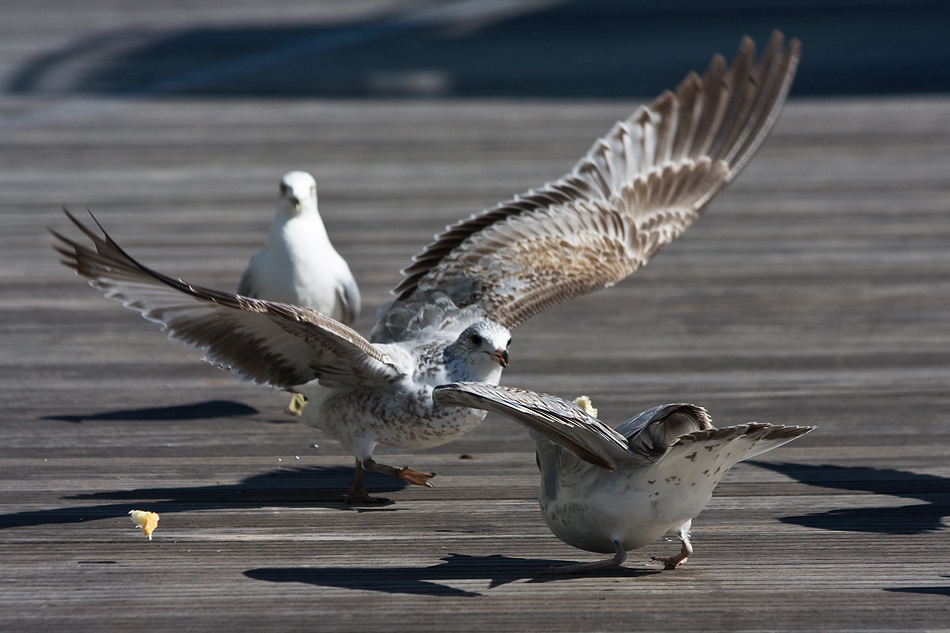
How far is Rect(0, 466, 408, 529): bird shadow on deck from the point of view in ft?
12.1

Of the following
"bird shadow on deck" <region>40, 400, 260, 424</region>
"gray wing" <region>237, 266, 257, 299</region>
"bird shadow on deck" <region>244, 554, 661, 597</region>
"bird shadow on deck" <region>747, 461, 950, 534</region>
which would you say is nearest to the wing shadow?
"bird shadow on deck" <region>747, 461, 950, 534</region>

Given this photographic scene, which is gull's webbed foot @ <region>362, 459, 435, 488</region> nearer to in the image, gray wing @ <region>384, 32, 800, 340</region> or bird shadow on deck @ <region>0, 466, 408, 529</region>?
bird shadow on deck @ <region>0, 466, 408, 529</region>

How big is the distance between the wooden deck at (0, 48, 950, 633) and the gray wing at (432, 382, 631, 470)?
1.24 ft

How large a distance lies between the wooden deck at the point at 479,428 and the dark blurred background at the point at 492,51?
352 cm

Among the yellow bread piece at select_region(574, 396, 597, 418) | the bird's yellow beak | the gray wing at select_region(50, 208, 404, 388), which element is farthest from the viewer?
the yellow bread piece at select_region(574, 396, 597, 418)

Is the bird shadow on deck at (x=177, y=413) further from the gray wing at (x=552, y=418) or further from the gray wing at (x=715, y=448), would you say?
the gray wing at (x=715, y=448)

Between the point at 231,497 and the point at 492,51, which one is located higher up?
the point at 492,51

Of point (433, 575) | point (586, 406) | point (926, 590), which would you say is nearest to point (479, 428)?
point (586, 406)

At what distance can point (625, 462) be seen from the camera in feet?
10.1

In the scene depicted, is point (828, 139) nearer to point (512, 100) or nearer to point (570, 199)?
point (512, 100)

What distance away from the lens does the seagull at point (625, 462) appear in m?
2.92

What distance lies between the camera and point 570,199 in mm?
5098

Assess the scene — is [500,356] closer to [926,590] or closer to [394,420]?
[394,420]

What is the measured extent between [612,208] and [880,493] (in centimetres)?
181
